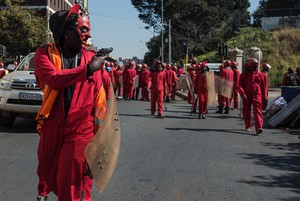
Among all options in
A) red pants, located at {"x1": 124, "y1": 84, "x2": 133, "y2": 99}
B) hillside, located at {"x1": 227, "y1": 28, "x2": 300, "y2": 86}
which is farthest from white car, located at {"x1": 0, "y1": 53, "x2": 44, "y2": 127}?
hillside, located at {"x1": 227, "y1": 28, "x2": 300, "y2": 86}

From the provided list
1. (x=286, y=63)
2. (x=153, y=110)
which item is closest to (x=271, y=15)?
(x=286, y=63)

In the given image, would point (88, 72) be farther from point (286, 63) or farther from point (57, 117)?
point (286, 63)

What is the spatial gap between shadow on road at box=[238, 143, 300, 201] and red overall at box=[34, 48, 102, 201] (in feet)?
10.1

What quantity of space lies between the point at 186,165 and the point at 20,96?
454 centimetres

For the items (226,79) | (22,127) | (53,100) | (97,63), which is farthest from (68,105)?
(226,79)

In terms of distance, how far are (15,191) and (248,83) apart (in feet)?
23.0

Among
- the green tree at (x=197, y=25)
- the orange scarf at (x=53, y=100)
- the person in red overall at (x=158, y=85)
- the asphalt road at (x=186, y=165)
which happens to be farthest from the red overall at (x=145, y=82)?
the green tree at (x=197, y=25)

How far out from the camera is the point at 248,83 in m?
10.8

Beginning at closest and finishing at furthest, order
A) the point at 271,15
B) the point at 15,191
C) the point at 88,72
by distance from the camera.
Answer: the point at 88,72 < the point at 15,191 < the point at 271,15

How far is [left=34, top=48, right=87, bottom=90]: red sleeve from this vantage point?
2988mm

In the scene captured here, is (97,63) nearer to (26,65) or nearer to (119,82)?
(26,65)

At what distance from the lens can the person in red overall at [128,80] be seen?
73.6 ft

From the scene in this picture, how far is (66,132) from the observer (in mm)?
3143

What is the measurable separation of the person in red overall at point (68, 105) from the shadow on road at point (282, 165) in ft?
10.1
